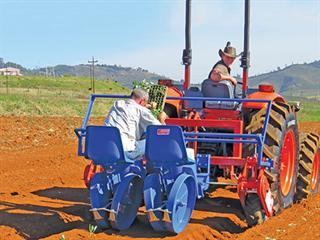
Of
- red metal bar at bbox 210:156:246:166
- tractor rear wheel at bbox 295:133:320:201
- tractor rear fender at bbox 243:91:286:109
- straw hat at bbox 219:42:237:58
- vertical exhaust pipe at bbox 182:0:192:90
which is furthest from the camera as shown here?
vertical exhaust pipe at bbox 182:0:192:90

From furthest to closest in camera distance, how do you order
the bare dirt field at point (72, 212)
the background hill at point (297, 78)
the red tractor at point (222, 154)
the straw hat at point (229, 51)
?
the background hill at point (297, 78) < the straw hat at point (229, 51) < the bare dirt field at point (72, 212) < the red tractor at point (222, 154)

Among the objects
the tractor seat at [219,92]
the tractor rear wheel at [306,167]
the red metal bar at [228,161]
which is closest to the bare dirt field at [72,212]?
the tractor rear wheel at [306,167]

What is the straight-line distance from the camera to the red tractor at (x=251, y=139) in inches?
260

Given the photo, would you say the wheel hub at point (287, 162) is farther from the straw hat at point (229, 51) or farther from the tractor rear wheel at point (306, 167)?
the straw hat at point (229, 51)

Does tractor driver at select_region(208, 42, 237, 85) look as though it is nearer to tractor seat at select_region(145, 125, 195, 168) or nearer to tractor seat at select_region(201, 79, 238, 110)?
tractor seat at select_region(201, 79, 238, 110)

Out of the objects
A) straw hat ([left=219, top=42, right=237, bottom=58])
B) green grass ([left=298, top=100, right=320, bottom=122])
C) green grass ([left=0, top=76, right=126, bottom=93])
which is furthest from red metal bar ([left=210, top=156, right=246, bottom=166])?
green grass ([left=0, top=76, right=126, bottom=93])

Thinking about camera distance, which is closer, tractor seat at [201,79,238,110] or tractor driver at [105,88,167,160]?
tractor driver at [105,88,167,160]

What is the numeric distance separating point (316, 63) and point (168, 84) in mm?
189373

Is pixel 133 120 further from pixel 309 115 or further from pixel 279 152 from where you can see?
pixel 309 115

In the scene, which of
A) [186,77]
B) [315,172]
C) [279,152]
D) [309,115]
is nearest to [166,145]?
[279,152]

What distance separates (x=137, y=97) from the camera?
662 centimetres

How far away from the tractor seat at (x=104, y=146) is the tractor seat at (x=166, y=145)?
0.32m

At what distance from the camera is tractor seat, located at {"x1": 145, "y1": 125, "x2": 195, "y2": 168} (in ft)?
19.9

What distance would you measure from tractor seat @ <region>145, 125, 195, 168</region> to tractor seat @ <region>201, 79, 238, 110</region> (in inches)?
64.6
